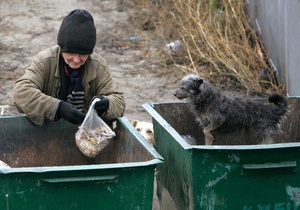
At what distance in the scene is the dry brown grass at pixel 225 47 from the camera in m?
8.59

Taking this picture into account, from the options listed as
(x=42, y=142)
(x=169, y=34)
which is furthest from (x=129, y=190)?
(x=169, y=34)

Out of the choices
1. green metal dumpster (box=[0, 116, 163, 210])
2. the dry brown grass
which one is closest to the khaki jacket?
green metal dumpster (box=[0, 116, 163, 210])

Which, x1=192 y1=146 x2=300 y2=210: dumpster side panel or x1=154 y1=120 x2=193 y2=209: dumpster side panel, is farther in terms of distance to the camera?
x1=154 y1=120 x2=193 y2=209: dumpster side panel

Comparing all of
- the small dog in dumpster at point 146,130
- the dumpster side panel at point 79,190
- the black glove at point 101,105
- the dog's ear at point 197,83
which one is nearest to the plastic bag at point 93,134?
the black glove at point 101,105

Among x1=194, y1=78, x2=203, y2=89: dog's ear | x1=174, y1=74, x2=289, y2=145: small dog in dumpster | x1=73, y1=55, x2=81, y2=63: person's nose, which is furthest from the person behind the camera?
x1=194, y1=78, x2=203, y2=89: dog's ear

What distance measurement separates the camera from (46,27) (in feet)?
37.5

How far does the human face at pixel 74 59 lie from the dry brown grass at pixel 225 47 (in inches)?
153

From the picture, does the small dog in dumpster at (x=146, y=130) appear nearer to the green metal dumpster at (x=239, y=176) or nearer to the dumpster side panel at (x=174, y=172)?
the dumpster side panel at (x=174, y=172)

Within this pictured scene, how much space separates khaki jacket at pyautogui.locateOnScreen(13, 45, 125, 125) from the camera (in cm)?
466

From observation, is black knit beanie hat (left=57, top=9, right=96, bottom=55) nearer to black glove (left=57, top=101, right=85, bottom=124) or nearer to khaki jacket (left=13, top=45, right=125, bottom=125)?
khaki jacket (left=13, top=45, right=125, bottom=125)

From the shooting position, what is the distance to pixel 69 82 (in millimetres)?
4969

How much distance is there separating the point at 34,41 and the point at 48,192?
24.1 feet

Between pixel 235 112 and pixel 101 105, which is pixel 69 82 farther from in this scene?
pixel 235 112

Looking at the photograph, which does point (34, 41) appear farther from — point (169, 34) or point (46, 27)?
point (169, 34)
